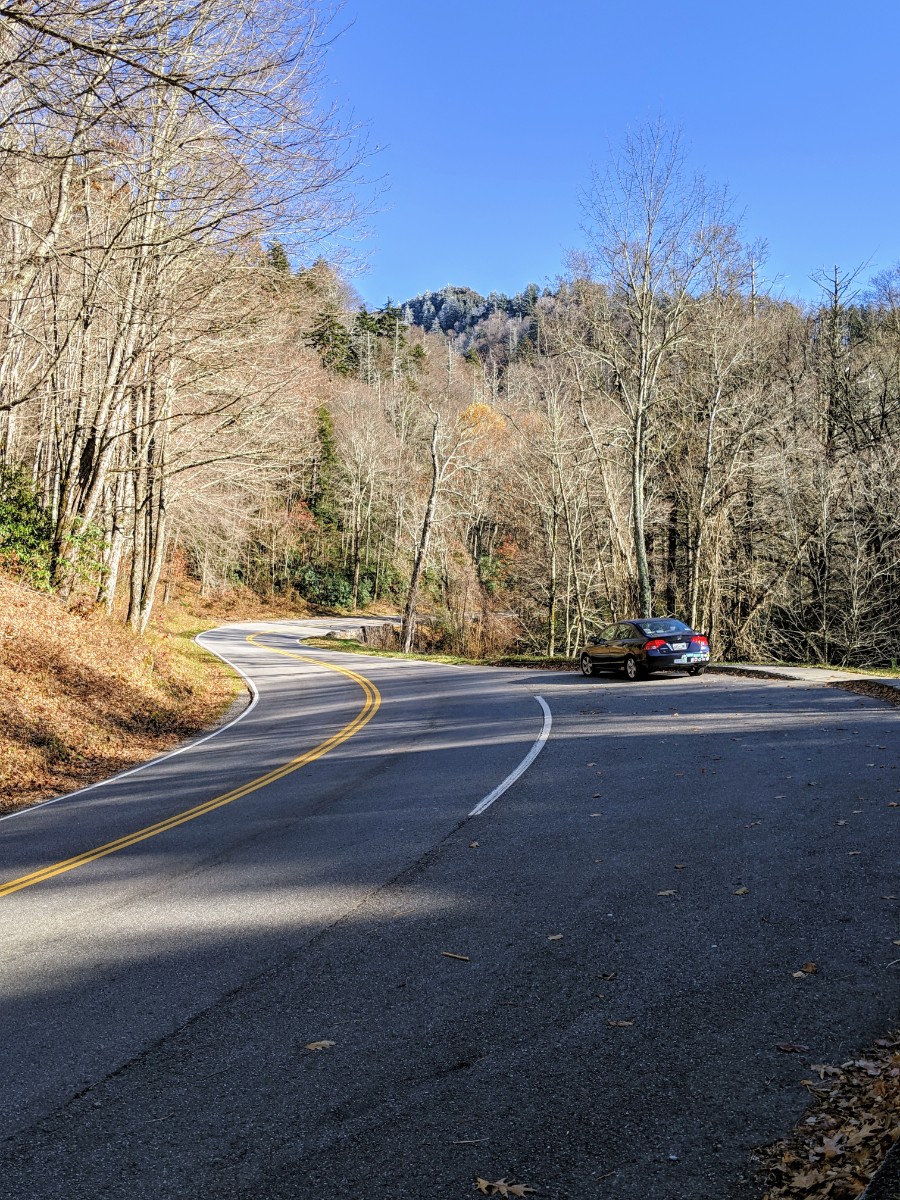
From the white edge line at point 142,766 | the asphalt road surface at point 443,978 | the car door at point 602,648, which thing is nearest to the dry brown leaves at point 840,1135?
the asphalt road surface at point 443,978

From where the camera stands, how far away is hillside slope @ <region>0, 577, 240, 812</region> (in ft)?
44.1

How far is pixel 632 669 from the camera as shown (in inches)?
855

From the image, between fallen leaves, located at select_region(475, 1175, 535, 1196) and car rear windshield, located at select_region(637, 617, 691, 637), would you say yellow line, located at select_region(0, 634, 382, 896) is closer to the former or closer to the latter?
fallen leaves, located at select_region(475, 1175, 535, 1196)

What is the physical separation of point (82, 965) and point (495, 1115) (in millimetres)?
3029

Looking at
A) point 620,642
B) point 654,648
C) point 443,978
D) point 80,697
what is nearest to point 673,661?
point 654,648

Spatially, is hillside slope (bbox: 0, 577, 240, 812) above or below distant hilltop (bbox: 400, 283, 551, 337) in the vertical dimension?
below

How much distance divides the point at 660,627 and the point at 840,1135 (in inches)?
737

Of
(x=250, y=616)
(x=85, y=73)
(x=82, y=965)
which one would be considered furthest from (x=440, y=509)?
(x=82, y=965)

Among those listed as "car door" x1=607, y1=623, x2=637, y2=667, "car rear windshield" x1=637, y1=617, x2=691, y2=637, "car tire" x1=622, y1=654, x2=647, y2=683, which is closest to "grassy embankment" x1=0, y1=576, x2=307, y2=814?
"car door" x1=607, y1=623, x2=637, y2=667

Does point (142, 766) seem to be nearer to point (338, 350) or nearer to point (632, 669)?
point (632, 669)

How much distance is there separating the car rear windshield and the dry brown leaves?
58.4ft

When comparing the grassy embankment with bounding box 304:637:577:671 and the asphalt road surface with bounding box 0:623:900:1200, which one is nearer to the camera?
the asphalt road surface with bounding box 0:623:900:1200

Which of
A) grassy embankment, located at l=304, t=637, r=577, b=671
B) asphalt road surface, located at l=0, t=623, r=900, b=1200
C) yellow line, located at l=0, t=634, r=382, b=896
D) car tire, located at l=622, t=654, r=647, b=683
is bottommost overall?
yellow line, located at l=0, t=634, r=382, b=896

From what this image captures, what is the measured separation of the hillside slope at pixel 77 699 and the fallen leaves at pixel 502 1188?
389 inches
